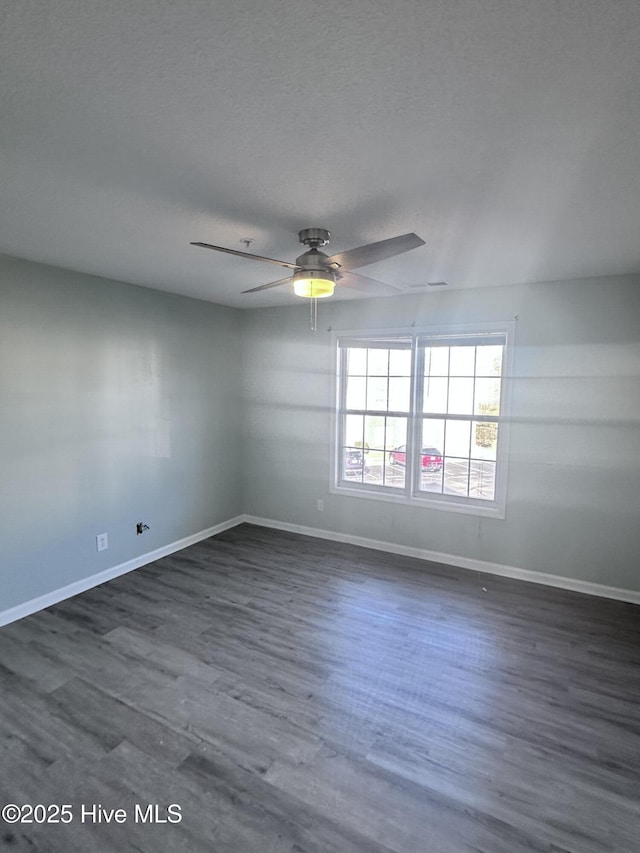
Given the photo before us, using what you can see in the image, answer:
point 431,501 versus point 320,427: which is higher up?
point 320,427

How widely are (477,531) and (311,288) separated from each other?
271 centimetres

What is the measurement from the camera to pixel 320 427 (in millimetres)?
4527

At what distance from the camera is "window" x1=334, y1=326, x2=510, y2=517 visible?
3.81m

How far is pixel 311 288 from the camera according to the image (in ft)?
7.16

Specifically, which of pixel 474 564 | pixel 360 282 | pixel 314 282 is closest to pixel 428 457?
pixel 474 564

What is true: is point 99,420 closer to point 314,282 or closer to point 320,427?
point 320,427

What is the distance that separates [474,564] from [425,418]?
1.37 m

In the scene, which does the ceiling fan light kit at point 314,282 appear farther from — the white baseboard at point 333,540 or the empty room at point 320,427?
the white baseboard at point 333,540

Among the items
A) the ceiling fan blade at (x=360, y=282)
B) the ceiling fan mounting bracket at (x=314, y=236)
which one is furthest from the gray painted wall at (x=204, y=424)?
the ceiling fan mounting bracket at (x=314, y=236)

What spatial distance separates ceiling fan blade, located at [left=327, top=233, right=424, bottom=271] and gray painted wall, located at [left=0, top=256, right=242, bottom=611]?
2.22 metres

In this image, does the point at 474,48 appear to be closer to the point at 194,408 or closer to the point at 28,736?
the point at 28,736

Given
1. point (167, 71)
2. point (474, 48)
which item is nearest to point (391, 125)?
point (474, 48)

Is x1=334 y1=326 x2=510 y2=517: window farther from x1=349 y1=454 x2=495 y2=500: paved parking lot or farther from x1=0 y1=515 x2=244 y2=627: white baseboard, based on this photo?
x1=0 y1=515 x2=244 y2=627: white baseboard

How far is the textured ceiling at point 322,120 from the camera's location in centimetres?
97
